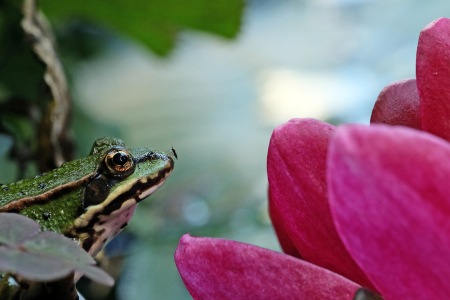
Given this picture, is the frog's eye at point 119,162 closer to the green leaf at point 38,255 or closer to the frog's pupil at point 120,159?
the frog's pupil at point 120,159

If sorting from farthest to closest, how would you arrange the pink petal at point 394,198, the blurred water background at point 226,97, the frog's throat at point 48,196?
the blurred water background at point 226,97, the frog's throat at point 48,196, the pink petal at point 394,198

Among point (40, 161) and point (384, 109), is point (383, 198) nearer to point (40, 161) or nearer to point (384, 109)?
point (384, 109)

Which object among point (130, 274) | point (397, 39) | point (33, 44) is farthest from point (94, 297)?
point (397, 39)

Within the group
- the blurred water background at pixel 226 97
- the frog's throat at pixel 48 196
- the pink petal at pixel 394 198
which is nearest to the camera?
the pink petal at pixel 394 198

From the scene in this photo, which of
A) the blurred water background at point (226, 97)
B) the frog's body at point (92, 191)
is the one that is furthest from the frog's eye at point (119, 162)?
the blurred water background at point (226, 97)

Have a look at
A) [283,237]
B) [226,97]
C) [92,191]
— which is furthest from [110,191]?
[226,97]

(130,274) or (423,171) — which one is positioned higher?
(423,171)

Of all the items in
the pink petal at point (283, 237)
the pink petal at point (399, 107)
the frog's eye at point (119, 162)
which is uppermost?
the pink petal at point (399, 107)

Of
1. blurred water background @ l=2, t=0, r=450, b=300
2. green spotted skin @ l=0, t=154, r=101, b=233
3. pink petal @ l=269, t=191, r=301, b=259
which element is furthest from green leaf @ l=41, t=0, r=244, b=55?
pink petal @ l=269, t=191, r=301, b=259
